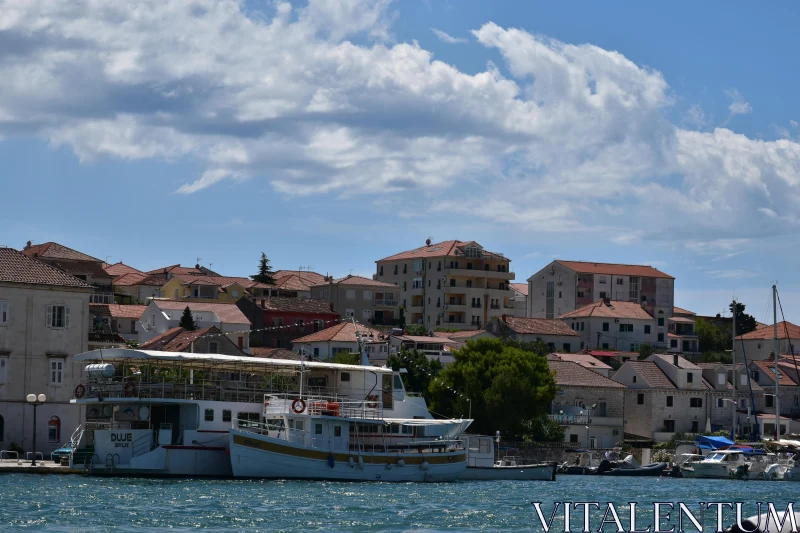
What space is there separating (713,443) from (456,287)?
56.5 metres

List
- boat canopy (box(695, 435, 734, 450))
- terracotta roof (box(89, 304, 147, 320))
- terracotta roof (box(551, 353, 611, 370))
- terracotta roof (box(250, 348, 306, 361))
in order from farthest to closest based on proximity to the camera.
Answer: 1. terracotta roof (box(89, 304, 147, 320))
2. terracotta roof (box(551, 353, 611, 370))
3. terracotta roof (box(250, 348, 306, 361))
4. boat canopy (box(695, 435, 734, 450))

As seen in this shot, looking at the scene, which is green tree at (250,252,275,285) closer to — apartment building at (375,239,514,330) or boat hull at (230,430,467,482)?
apartment building at (375,239,514,330)

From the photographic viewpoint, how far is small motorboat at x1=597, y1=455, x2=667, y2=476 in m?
77.7

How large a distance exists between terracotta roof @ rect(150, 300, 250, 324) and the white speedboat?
176ft

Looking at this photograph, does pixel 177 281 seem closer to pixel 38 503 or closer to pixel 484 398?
pixel 484 398

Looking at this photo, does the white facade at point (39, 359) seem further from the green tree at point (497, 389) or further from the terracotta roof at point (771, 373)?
the terracotta roof at point (771, 373)

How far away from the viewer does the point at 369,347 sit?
105 metres

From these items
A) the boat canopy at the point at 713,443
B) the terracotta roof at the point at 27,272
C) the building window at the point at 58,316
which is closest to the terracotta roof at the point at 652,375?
the boat canopy at the point at 713,443

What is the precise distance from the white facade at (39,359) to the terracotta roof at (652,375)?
48.3 meters

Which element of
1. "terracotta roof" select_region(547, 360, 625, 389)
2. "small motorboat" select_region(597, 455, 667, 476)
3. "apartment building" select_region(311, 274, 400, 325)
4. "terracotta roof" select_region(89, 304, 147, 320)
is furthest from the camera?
"apartment building" select_region(311, 274, 400, 325)

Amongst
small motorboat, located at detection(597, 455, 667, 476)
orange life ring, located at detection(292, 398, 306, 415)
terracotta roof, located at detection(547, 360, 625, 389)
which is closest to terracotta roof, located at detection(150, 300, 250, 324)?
terracotta roof, located at detection(547, 360, 625, 389)

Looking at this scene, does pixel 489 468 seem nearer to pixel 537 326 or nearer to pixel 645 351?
pixel 537 326

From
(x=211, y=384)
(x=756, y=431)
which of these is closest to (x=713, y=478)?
(x=756, y=431)

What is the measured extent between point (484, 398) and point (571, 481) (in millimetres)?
16011
